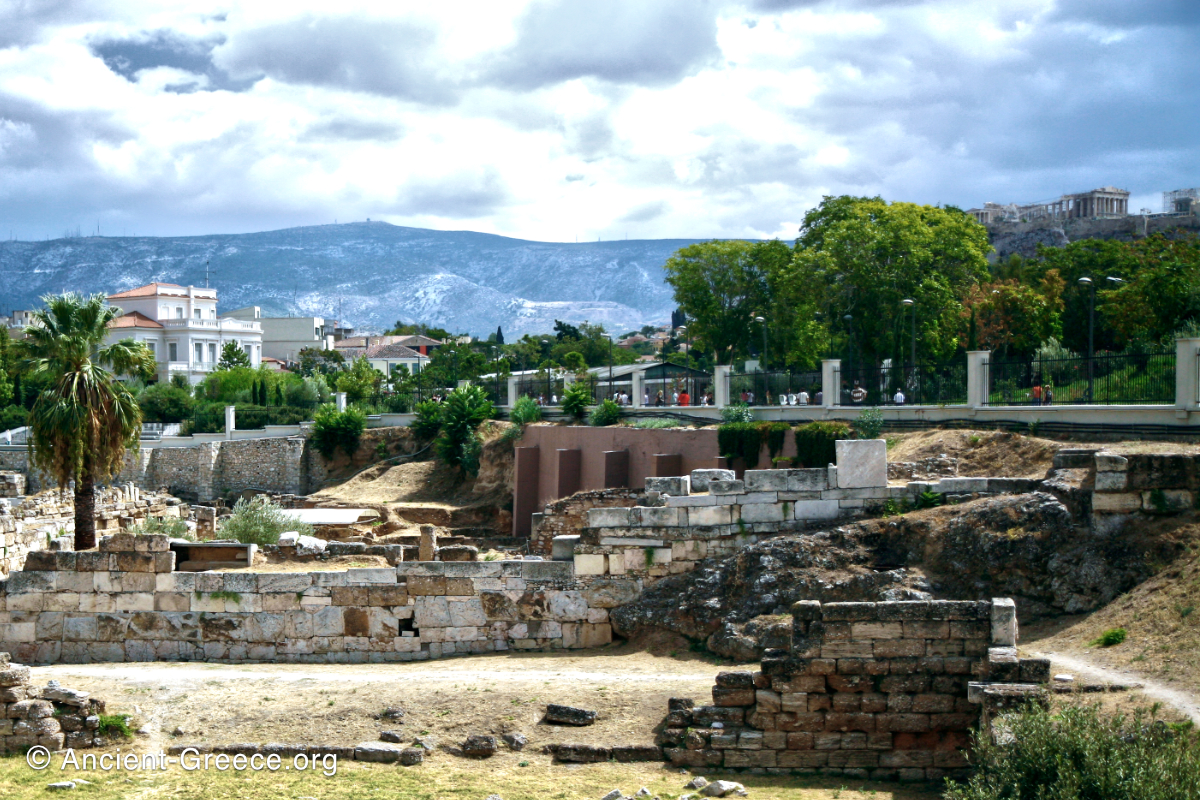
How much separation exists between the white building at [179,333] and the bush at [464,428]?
4478 cm

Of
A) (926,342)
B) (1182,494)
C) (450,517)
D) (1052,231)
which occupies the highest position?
(1052,231)

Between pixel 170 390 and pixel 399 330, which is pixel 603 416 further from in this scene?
pixel 399 330

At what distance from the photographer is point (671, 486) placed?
16.0 metres

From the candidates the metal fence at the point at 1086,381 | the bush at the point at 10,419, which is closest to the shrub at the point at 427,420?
the metal fence at the point at 1086,381

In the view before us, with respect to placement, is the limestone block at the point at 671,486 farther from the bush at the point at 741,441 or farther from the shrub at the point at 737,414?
the shrub at the point at 737,414

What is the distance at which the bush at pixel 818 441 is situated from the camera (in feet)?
77.5

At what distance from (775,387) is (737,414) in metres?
2.23

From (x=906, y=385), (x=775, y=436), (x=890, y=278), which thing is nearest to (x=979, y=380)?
(x=906, y=385)

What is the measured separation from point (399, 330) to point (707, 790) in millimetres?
147450

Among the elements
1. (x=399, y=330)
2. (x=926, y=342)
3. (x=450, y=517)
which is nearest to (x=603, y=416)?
(x=450, y=517)

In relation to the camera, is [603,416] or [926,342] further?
[926,342]

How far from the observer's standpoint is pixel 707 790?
10.3 meters

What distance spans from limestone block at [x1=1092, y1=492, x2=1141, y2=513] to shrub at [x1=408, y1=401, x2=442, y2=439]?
3255cm

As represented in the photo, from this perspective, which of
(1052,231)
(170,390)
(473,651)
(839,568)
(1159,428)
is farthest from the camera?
(1052,231)
